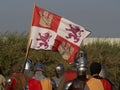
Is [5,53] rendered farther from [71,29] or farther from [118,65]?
[71,29]

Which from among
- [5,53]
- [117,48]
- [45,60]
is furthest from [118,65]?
[5,53]

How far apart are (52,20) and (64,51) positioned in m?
1.01

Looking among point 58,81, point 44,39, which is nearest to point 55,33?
point 44,39

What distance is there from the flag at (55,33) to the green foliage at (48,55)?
8.67 meters

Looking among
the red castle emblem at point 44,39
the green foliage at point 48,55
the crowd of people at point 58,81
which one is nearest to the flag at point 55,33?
the red castle emblem at point 44,39

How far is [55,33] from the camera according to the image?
46.9ft

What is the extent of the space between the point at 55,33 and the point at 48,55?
1047 cm

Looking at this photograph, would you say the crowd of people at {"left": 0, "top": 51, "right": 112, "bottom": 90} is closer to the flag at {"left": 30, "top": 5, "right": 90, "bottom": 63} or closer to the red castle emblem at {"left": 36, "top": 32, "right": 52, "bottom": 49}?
the flag at {"left": 30, "top": 5, "right": 90, "bottom": 63}

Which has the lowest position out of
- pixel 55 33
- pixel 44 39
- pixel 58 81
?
pixel 58 81

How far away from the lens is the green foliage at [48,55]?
2384cm

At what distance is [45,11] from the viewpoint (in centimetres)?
1433

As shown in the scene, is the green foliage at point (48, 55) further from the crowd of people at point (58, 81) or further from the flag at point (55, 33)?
the crowd of people at point (58, 81)

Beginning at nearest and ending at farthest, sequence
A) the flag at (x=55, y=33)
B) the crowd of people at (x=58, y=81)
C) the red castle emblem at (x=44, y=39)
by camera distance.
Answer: the crowd of people at (x=58, y=81)
the flag at (x=55, y=33)
the red castle emblem at (x=44, y=39)

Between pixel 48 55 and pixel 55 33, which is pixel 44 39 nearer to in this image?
pixel 55 33
